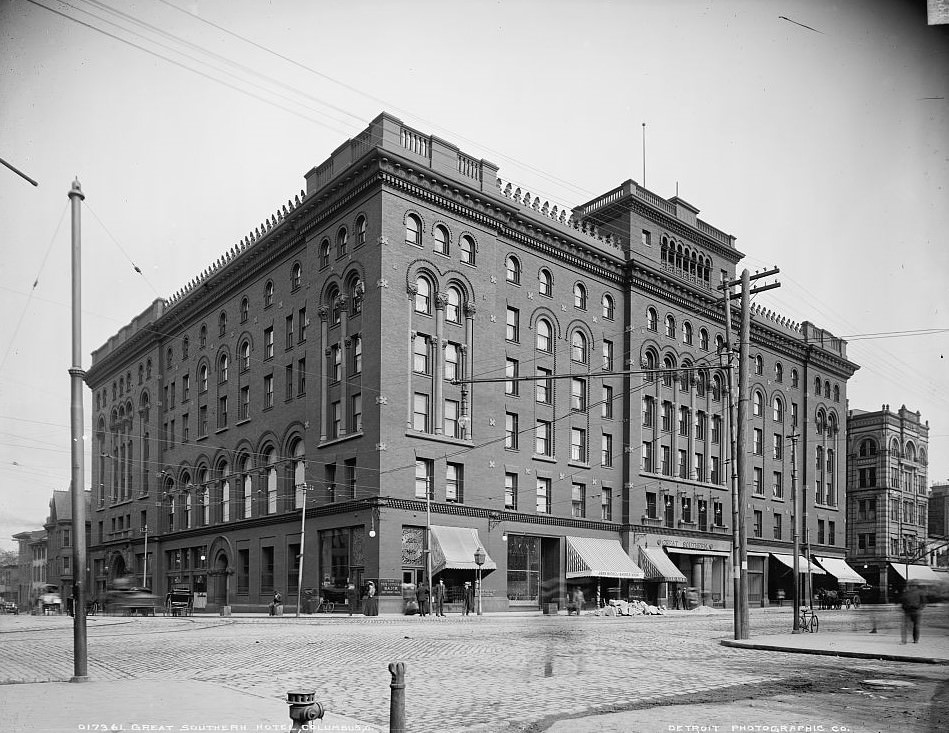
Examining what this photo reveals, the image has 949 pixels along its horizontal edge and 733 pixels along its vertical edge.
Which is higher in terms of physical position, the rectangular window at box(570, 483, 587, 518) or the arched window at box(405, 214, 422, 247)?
the arched window at box(405, 214, 422, 247)

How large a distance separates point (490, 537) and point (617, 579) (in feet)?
36.0

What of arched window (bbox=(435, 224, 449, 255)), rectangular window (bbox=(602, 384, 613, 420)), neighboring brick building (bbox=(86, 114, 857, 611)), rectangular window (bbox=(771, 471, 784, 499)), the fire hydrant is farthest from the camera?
rectangular window (bbox=(771, 471, 784, 499))

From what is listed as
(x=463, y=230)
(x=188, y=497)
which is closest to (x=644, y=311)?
(x=463, y=230)

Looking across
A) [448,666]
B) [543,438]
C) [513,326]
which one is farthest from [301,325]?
[448,666]

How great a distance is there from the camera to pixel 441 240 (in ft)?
146

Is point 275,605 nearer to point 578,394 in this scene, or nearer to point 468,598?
point 468,598

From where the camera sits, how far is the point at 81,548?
13547 mm

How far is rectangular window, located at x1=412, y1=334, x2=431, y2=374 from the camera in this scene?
42.9 metres

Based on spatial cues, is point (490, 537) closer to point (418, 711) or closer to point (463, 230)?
point (463, 230)

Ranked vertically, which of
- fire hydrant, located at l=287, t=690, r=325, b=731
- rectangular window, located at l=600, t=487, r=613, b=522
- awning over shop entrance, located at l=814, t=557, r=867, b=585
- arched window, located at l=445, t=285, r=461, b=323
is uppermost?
arched window, located at l=445, t=285, r=461, b=323

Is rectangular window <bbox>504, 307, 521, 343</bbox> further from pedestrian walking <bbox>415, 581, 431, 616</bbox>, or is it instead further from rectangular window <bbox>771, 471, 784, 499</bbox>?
rectangular window <bbox>771, 471, 784, 499</bbox>

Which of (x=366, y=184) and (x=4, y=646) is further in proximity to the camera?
(x=366, y=184)

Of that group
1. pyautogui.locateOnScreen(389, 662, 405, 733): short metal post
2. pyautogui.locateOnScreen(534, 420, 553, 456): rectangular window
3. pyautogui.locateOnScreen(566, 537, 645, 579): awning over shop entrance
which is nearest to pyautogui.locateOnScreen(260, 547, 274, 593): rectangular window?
pyautogui.locateOnScreen(534, 420, 553, 456): rectangular window

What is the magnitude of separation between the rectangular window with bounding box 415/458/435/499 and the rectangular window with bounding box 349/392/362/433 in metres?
3.44
